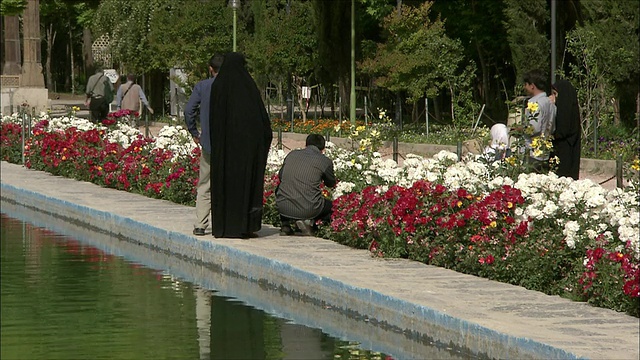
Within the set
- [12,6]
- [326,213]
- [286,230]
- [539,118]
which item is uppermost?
[12,6]

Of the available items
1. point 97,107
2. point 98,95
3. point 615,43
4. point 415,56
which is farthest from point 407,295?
point 415,56

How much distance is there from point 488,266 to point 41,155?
14932 mm

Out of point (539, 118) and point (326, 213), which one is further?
point (326, 213)

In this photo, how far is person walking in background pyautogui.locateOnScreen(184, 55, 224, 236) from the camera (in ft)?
48.0

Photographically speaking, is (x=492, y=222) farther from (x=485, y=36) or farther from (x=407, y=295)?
(x=485, y=36)

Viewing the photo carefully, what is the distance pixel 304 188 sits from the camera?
1432 cm

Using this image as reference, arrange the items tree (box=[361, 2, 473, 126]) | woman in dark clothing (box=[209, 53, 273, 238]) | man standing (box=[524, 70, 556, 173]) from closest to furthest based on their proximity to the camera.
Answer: man standing (box=[524, 70, 556, 173]), woman in dark clothing (box=[209, 53, 273, 238]), tree (box=[361, 2, 473, 126])

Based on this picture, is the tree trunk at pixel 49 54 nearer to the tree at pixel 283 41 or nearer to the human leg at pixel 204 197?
the tree at pixel 283 41

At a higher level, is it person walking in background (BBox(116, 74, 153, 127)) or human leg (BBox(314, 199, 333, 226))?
person walking in background (BBox(116, 74, 153, 127))

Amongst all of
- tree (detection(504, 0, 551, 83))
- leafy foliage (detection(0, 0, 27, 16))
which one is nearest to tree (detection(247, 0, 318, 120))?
leafy foliage (detection(0, 0, 27, 16))

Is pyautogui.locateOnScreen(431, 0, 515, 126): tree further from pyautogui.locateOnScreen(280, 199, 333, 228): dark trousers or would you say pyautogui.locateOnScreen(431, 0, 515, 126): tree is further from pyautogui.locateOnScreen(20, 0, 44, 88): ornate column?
pyautogui.locateOnScreen(280, 199, 333, 228): dark trousers

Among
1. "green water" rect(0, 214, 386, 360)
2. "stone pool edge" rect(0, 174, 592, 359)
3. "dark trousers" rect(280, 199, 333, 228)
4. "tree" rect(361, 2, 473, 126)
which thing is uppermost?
"tree" rect(361, 2, 473, 126)

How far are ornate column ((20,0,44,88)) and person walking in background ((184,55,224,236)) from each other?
3474 cm

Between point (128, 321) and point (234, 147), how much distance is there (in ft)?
12.2
